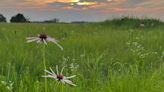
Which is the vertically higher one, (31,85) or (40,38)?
(40,38)

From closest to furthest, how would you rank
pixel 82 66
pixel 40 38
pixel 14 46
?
pixel 40 38 → pixel 82 66 → pixel 14 46

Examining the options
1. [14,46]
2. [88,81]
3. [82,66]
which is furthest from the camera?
[14,46]

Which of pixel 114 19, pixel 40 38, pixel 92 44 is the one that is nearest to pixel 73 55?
pixel 92 44

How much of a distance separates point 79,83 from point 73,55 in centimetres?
238

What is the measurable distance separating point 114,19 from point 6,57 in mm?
13410

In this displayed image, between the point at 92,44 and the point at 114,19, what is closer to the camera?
the point at 92,44

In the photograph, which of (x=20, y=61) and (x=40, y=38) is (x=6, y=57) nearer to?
(x=20, y=61)

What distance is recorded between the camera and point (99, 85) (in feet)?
13.1

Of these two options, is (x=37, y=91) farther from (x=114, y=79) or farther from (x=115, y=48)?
(x=115, y=48)

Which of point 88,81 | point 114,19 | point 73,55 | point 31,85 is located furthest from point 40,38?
point 114,19

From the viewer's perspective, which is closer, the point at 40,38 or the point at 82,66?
the point at 40,38

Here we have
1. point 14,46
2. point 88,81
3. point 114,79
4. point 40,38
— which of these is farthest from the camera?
point 14,46

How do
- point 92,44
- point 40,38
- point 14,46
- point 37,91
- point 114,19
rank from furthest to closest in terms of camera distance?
point 114,19 → point 92,44 → point 14,46 → point 37,91 → point 40,38

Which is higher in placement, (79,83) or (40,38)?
(40,38)
